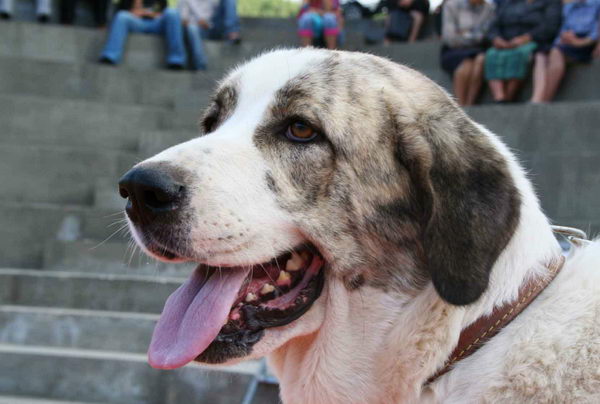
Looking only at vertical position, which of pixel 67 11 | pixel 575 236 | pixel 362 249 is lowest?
pixel 67 11

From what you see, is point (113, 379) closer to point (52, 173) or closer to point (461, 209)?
point (461, 209)

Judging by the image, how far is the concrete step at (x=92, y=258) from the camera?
6.62 metres

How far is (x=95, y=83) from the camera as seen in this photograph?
9.62 metres

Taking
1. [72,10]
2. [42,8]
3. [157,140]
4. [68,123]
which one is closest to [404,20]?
[157,140]

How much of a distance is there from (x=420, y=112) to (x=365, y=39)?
969cm

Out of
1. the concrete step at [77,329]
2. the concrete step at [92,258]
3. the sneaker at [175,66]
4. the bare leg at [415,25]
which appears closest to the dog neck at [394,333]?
the concrete step at [77,329]

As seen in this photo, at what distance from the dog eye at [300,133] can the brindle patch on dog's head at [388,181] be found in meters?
0.02

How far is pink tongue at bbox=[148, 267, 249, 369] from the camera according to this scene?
8.44 ft

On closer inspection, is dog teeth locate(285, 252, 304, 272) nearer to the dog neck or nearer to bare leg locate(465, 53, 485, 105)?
the dog neck

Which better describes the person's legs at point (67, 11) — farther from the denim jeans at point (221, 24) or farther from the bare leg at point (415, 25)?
the bare leg at point (415, 25)

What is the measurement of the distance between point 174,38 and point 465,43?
4.10 meters

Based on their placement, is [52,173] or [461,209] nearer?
[461,209]

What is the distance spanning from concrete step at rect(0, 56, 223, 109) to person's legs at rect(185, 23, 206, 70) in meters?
0.62

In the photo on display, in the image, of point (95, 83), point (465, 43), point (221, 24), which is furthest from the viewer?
point (221, 24)
